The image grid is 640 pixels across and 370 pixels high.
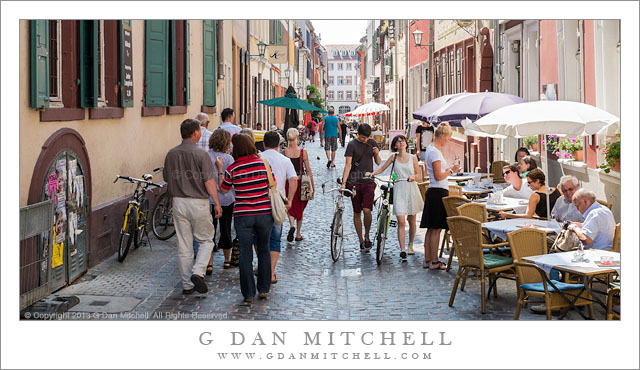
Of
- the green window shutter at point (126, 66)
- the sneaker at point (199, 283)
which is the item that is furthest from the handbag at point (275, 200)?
the green window shutter at point (126, 66)

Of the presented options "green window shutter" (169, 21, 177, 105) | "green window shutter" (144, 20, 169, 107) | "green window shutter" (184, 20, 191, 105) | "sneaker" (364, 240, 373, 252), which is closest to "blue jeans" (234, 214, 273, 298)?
"sneaker" (364, 240, 373, 252)

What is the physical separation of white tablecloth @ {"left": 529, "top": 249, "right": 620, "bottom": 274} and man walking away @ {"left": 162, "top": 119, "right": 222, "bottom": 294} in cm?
324

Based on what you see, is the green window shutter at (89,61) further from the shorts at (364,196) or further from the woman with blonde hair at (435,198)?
the woman with blonde hair at (435,198)

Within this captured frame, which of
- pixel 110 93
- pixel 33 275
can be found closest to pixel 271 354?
pixel 33 275

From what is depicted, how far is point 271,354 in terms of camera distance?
6625 millimetres

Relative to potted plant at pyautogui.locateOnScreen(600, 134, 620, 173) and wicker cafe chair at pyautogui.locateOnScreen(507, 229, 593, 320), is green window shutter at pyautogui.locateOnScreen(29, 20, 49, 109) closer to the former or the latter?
wicker cafe chair at pyautogui.locateOnScreen(507, 229, 593, 320)

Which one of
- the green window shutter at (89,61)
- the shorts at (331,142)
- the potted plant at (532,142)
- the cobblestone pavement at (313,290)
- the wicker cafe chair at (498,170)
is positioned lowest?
the cobblestone pavement at (313,290)

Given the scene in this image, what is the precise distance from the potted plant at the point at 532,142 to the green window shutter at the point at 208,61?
639 centimetres

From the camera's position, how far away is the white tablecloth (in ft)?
24.2

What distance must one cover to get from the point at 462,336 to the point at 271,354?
146 cm

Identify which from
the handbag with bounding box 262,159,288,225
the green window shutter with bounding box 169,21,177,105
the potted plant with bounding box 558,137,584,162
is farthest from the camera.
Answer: the green window shutter with bounding box 169,21,177,105

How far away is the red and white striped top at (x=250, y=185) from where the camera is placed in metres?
8.45

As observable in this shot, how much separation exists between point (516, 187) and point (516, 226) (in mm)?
2535
